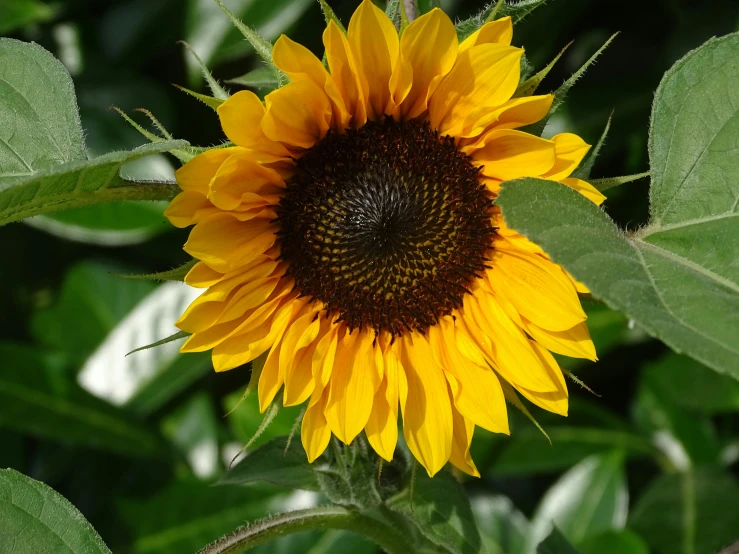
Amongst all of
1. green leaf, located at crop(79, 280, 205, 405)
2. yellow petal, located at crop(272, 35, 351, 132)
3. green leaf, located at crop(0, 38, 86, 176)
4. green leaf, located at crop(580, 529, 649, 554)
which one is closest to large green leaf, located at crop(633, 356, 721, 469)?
green leaf, located at crop(580, 529, 649, 554)

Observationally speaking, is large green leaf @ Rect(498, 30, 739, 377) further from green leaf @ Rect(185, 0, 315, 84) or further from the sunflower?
green leaf @ Rect(185, 0, 315, 84)

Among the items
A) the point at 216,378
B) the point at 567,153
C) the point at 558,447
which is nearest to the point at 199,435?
the point at 216,378

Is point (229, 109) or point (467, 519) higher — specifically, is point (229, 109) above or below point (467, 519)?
above

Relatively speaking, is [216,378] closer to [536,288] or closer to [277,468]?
[277,468]

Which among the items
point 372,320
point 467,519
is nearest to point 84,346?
point 372,320

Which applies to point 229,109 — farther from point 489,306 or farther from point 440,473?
point 440,473

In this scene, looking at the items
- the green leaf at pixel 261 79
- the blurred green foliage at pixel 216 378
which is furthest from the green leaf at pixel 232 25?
the green leaf at pixel 261 79

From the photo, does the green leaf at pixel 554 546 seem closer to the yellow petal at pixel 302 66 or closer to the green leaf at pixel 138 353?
the yellow petal at pixel 302 66
